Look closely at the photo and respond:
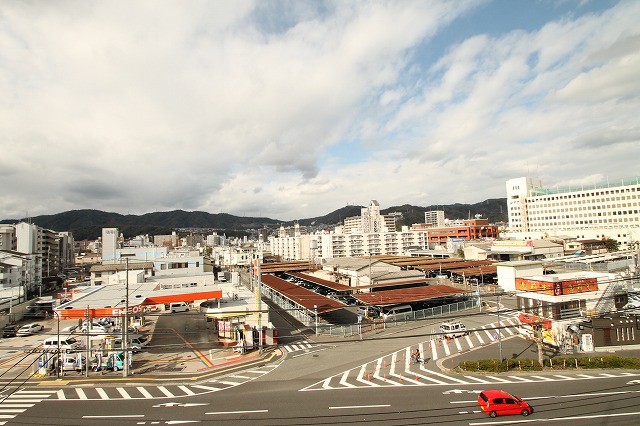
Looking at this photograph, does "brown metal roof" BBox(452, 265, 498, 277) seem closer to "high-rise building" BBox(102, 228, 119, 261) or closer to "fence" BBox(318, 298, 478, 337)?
"fence" BBox(318, 298, 478, 337)

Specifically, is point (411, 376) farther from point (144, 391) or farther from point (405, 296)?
point (405, 296)

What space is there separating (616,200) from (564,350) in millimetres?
94203

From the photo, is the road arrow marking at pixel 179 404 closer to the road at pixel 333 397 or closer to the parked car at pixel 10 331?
the road at pixel 333 397

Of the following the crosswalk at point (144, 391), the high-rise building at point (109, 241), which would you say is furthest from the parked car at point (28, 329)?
the high-rise building at point (109, 241)

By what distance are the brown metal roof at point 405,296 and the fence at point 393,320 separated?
1298 millimetres

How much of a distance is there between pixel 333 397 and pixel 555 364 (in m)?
14.3

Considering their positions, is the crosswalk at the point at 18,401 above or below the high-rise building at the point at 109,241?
below

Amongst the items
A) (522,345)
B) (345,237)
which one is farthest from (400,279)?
(345,237)

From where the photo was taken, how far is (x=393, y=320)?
3269 cm

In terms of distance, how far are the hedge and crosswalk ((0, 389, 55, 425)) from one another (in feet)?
75.3

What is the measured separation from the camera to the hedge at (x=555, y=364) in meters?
20.2

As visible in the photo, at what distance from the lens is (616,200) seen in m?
92.2

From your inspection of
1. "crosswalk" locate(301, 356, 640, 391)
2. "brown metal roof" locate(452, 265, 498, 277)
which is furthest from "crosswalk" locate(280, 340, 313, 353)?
"brown metal roof" locate(452, 265, 498, 277)

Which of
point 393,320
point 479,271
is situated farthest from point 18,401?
point 479,271
